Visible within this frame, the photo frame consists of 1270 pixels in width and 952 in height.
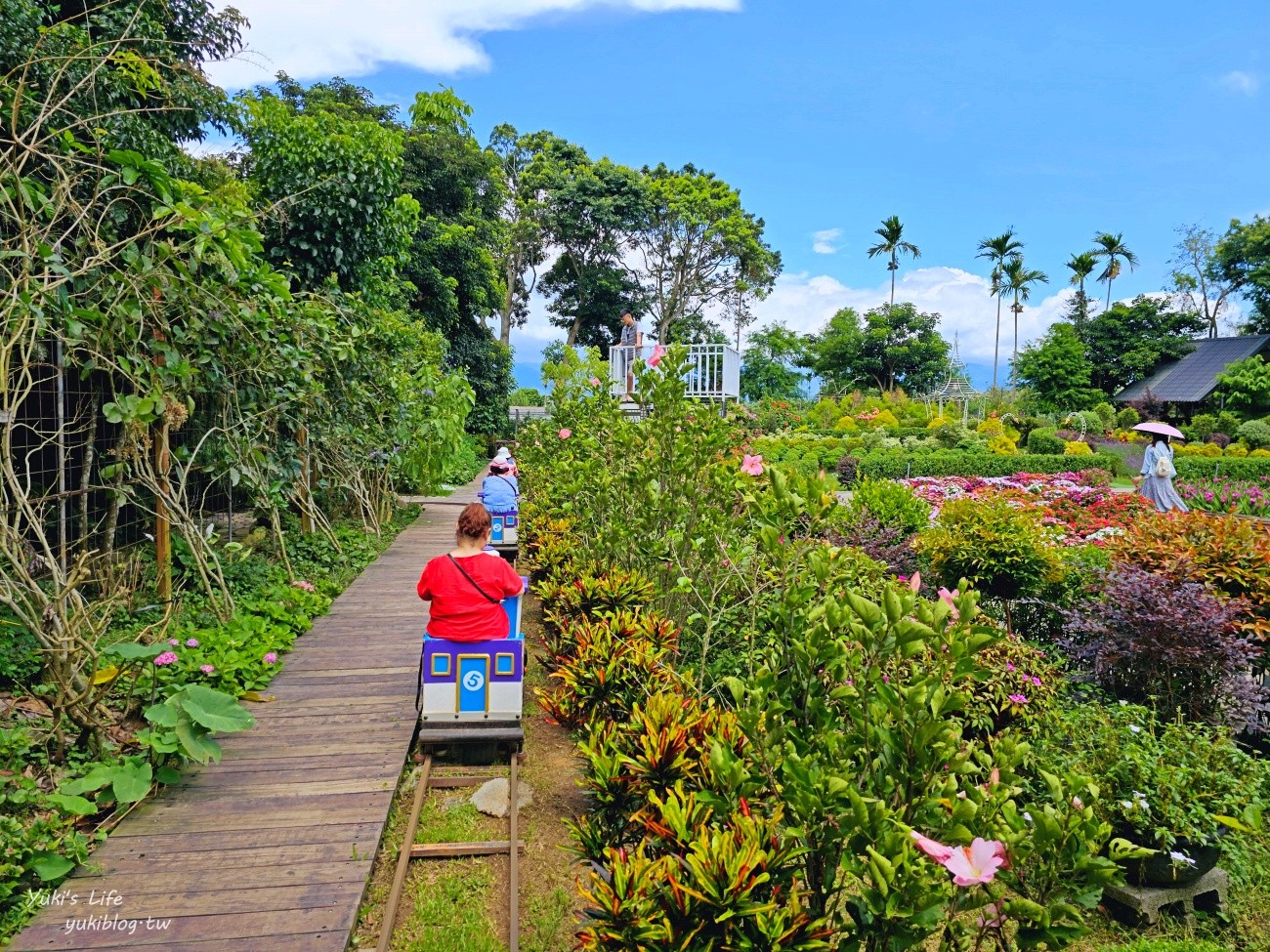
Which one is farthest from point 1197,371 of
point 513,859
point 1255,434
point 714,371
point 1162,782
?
point 513,859

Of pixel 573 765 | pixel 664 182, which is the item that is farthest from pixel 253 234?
pixel 664 182

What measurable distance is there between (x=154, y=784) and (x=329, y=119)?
8468mm

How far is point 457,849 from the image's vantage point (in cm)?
309

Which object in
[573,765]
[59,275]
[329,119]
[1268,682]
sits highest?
[329,119]

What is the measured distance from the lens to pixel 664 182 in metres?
31.1

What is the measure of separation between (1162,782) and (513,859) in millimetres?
2649

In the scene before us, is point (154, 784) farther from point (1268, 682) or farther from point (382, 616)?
point (1268, 682)

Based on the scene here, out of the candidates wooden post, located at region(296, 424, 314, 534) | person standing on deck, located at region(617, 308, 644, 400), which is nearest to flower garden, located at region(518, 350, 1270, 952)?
wooden post, located at region(296, 424, 314, 534)

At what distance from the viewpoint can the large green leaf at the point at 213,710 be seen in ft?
10.8

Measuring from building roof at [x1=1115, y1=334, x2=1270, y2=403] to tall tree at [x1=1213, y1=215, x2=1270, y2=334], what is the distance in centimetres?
140

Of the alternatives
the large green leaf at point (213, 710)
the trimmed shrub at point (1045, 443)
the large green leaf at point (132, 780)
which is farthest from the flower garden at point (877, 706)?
the trimmed shrub at point (1045, 443)

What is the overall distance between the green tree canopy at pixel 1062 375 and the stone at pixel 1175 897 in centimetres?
3186

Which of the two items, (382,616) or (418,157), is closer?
(382,616)

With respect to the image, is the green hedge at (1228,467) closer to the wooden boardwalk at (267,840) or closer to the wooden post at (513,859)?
the wooden post at (513,859)
